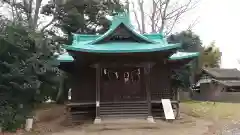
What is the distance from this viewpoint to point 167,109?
1505 cm

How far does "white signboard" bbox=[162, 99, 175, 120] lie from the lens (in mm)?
14738

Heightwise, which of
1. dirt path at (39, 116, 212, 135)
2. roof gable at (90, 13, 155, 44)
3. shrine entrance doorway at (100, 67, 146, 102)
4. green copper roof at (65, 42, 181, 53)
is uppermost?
roof gable at (90, 13, 155, 44)

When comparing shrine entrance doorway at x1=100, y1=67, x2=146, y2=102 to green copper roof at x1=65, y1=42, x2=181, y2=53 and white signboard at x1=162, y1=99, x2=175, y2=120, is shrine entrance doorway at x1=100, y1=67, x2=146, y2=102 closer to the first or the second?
white signboard at x1=162, y1=99, x2=175, y2=120

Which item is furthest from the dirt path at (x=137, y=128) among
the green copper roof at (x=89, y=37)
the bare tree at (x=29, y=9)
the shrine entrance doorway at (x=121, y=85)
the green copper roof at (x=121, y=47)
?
the bare tree at (x=29, y=9)

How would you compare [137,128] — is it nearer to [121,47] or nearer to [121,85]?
[121,85]

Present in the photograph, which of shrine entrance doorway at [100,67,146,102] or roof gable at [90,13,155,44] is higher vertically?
roof gable at [90,13,155,44]

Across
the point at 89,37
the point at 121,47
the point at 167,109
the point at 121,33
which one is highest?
the point at 89,37

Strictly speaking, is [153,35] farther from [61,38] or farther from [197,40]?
[197,40]

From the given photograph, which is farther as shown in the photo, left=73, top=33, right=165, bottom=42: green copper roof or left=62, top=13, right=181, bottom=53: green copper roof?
left=73, top=33, right=165, bottom=42: green copper roof

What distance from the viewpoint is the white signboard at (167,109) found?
580 inches

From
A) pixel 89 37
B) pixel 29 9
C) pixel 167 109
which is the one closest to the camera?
pixel 167 109

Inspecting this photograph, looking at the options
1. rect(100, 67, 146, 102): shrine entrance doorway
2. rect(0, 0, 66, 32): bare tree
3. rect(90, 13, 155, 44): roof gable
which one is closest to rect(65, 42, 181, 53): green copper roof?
rect(90, 13, 155, 44): roof gable

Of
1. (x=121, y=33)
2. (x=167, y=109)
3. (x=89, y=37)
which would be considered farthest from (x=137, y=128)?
(x=89, y=37)

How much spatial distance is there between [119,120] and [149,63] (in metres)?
3.33
